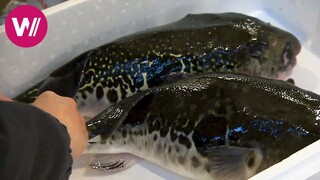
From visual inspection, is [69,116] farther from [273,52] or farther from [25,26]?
[273,52]

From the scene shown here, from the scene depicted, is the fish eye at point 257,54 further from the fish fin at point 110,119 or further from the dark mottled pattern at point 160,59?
the fish fin at point 110,119

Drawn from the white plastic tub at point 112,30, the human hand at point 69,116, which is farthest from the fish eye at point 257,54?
the human hand at point 69,116

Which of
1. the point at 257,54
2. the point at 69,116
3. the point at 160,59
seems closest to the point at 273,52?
the point at 257,54

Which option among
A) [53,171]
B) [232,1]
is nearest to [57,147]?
[53,171]

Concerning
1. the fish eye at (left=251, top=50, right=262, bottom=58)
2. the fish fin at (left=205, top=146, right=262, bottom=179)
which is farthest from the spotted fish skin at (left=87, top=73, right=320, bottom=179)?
the fish eye at (left=251, top=50, right=262, bottom=58)

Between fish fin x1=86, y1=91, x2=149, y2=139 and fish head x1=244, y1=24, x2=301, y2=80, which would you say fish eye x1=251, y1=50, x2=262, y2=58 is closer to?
fish head x1=244, y1=24, x2=301, y2=80

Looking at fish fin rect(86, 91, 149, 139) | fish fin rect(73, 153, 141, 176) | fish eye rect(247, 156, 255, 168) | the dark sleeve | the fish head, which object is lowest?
fish fin rect(73, 153, 141, 176)

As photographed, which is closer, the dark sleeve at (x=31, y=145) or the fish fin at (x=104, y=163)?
the dark sleeve at (x=31, y=145)
